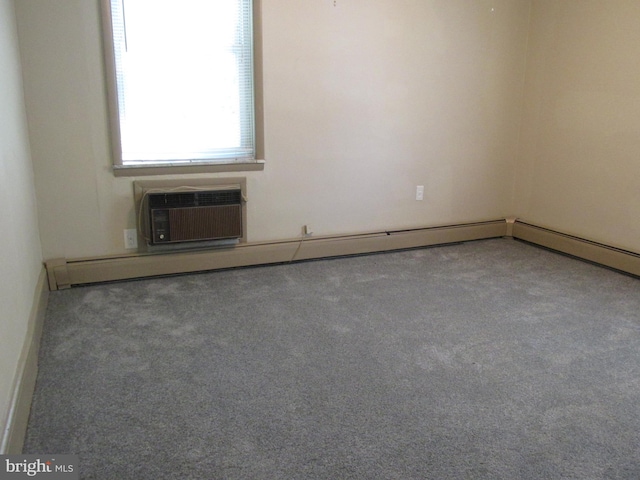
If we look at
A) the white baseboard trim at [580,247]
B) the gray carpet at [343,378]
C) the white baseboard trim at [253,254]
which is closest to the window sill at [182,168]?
the white baseboard trim at [253,254]

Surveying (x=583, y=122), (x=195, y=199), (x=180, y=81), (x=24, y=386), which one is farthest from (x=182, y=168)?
(x=583, y=122)

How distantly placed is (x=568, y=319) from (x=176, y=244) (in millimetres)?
2367

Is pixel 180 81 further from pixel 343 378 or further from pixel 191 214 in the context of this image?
pixel 343 378

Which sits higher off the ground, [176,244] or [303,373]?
[176,244]

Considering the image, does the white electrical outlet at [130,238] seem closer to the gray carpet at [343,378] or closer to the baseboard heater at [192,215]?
the baseboard heater at [192,215]

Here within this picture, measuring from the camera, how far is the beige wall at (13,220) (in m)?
1.87

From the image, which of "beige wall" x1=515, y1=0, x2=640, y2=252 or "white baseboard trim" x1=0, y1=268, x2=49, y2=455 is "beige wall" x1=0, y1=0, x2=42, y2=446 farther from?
"beige wall" x1=515, y1=0, x2=640, y2=252

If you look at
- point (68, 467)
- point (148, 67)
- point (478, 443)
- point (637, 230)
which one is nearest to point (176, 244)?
point (148, 67)

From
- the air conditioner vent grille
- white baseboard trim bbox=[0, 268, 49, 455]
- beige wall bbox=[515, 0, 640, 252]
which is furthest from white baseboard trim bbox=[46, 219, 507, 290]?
beige wall bbox=[515, 0, 640, 252]

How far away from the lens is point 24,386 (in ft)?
6.40

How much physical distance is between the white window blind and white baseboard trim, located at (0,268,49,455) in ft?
3.68

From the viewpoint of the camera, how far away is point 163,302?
10.0ft

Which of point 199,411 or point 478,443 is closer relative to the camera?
point 478,443

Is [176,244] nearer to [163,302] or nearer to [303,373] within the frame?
[163,302]
